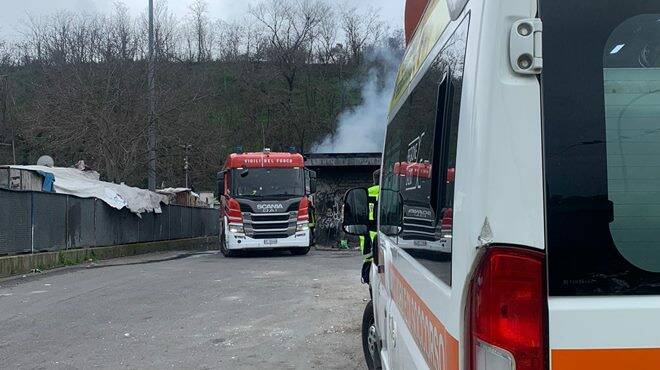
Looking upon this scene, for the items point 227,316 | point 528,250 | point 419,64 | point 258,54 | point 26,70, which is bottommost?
point 227,316

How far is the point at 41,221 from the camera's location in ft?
53.1

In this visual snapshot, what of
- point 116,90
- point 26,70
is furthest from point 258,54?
point 116,90

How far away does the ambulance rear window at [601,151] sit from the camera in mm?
1723

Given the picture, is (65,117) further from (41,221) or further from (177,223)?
(41,221)

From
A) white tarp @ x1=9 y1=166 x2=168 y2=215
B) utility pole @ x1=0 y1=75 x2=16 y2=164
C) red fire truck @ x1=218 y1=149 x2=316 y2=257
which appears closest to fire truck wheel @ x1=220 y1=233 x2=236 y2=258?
red fire truck @ x1=218 y1=149 x2=316 y2=257

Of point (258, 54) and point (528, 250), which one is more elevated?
point (258, 54)

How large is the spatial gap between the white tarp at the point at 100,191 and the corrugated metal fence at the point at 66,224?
330 millimetres

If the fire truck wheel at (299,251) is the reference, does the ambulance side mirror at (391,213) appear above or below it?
above

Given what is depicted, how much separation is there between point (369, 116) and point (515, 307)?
3741 cm

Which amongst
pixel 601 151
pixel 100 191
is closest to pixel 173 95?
pixel 100 191

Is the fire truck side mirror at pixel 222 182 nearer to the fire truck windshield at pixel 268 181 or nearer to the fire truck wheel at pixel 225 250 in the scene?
the fire truck windshield at pixel 268 181

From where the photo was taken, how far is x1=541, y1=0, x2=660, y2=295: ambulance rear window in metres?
1.72

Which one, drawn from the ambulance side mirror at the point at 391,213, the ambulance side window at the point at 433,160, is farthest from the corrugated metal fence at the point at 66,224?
the ambulance side window at the point at 433,160

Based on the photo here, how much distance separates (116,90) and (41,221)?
12.1m
